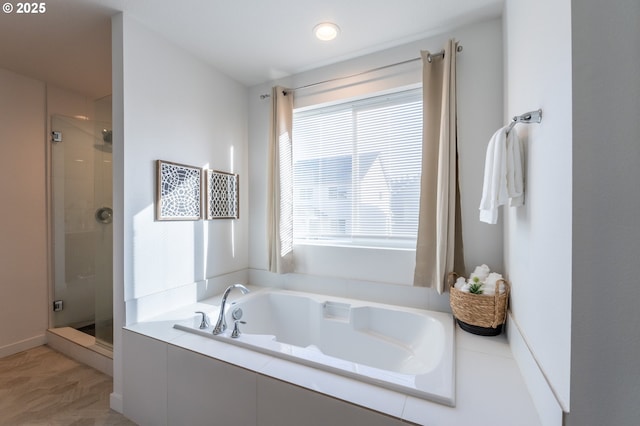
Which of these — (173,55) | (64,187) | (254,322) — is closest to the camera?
(173,55)

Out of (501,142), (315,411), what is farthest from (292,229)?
(501,142)

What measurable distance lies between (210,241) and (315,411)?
161 cm

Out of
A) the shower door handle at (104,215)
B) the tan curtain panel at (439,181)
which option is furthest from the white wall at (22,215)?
the tan curtain panel at (439,181)

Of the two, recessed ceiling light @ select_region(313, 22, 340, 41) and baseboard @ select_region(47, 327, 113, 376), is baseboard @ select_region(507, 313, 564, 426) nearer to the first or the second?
recessed ceiling light @ select_region(313, 22, 340, 41)

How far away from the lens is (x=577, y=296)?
0.70 meters

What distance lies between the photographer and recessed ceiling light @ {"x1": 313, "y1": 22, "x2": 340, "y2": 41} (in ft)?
5.72

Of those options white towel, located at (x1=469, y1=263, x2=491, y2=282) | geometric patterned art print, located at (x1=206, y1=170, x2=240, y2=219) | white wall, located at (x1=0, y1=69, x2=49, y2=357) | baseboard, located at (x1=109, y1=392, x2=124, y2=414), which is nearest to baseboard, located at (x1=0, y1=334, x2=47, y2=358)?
white wall, located at (x1=0, y1=69, x2=49, y2=357)

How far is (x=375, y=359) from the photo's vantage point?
1761 mm

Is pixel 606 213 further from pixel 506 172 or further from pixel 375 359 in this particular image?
pixel 375 359

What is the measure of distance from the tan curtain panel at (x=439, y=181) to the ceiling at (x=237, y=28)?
25cm

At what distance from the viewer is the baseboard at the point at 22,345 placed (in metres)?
2.26

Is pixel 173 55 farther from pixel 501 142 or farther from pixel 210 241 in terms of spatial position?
pixel 501 142

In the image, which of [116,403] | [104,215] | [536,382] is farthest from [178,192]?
[536,382]

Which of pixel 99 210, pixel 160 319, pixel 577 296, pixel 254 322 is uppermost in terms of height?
pixel 99 210
